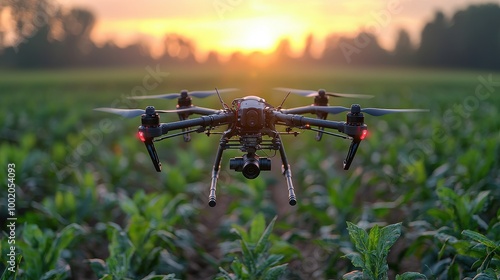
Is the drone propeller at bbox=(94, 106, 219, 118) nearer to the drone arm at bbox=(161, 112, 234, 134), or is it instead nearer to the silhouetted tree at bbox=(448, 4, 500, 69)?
the drone arm at bbox=(161, 112, 234, 134)

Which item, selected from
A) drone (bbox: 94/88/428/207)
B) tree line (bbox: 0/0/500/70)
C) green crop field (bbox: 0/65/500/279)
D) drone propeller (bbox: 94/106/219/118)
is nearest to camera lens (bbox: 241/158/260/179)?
drone (bbox: 94/88/428/207)

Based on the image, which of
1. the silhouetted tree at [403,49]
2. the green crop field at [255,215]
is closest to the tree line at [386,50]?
the silhouetted tree at [403,49]

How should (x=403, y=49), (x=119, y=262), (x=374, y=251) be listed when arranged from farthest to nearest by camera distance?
(x=403, y=49), (x=119, y=262), (x=374, y=251)

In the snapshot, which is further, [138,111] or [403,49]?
[403,49]

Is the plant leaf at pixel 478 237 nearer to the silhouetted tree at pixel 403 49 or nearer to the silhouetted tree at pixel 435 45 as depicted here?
the silhouetted tree at pixel 435 45

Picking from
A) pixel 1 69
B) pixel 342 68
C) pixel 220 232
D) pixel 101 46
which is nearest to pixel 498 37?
pixel 342 68

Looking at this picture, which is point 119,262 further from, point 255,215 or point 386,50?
point 386,50

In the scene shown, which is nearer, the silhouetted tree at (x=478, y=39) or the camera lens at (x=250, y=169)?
the camera lens at (x=250, y=169)

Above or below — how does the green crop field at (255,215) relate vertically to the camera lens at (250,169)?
below

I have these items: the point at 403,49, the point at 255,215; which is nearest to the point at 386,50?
the point at 403,49
